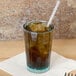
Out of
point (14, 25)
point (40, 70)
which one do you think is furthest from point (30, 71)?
point (14, 25)

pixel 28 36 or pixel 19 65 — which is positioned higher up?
pixel 28 36

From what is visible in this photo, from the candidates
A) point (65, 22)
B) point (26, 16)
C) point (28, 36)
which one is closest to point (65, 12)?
point (65, 22)

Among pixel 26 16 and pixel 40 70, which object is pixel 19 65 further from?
pixel 26 16

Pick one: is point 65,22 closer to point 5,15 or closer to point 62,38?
point 62,38

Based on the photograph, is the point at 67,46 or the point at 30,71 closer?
the point at 30,71

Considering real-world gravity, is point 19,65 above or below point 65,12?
below

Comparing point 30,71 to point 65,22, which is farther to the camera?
point 65,22

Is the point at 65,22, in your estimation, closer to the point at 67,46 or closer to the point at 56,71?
the point at 67,46
